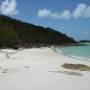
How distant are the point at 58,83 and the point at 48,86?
0.73 meters

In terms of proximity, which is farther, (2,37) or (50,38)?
(50,38)

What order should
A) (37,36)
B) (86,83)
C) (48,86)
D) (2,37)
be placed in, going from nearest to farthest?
(48,86) < (86,83) < (2,37) < (37,36)

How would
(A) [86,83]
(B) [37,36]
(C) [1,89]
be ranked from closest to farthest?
(C) [1,89] < (A) [86,83] < (B) [37,36]

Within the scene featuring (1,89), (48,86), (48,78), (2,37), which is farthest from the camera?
(2,37)

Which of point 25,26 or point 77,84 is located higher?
point 25,26

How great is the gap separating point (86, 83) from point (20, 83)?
7.83 feet

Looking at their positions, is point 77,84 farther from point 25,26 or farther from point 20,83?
point 25,26

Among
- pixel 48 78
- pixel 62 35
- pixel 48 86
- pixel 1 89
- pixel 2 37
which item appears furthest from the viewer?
pixel 62 35

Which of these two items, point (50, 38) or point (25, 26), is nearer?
point (25, 26)

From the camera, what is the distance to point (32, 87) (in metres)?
9.78

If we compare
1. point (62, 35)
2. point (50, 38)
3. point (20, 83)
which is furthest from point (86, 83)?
→ point (62, 35)

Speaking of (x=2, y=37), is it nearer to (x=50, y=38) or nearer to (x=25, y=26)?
(x=25, y=26)

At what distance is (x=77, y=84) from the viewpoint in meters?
10.6

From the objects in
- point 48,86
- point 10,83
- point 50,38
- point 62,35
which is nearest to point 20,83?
point 10,83
